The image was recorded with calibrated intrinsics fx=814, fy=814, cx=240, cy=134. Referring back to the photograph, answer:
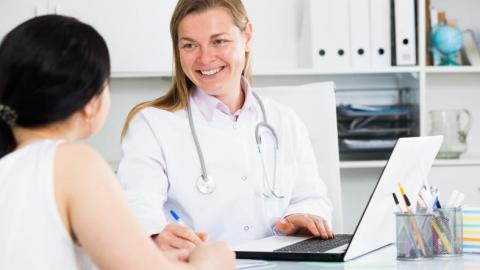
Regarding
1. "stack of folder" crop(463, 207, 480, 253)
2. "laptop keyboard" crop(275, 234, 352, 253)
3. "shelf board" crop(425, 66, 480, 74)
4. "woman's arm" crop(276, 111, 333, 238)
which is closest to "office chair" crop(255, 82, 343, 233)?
"woman's arm" crop(276, 111, 333, 238)

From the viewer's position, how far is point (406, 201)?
148cm

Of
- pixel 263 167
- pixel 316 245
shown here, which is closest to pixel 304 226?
pixel 316 245

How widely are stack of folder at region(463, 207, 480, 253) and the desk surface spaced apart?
0.03 m

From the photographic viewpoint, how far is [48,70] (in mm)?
1006

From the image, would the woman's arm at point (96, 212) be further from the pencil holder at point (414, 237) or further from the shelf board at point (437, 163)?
the shelf board at point (437, 163)

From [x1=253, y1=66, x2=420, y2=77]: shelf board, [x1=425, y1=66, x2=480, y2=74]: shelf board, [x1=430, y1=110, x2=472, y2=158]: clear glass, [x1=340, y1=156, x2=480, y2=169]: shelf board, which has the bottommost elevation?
[x1=340, y1=156, x2=480, y2=169]: shelf board

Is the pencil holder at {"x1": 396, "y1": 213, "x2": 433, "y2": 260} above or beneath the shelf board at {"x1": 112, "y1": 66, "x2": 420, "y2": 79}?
→ beneath

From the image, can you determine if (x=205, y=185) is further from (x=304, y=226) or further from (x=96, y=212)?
(x=96, y=212)

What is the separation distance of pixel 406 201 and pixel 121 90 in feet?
6.79

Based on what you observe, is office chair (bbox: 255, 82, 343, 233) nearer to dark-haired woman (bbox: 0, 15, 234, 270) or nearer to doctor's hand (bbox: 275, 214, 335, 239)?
doctor's hand (bbox: 275, 214, 335, 239)

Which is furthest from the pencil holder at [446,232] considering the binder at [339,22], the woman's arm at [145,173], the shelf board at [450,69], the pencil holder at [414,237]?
the shelf board at [450,69]

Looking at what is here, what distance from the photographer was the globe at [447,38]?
3160 millimetres

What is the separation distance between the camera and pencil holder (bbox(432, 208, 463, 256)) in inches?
58.6

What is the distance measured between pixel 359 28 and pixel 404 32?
0.17 m
